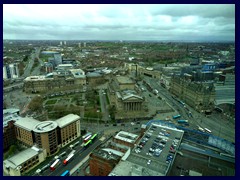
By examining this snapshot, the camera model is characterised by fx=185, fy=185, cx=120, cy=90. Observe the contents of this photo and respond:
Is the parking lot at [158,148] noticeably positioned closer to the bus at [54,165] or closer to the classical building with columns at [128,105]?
the bus at [54,165]

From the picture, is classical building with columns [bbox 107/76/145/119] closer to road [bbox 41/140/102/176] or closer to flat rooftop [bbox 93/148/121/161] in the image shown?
road [bbox 41/140/102/176]

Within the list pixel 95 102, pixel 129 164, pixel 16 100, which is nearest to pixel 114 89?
pixel 95 102

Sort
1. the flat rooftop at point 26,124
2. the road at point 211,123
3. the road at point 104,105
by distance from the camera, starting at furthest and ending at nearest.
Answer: the road at point 104,105
the road at point 211,123
the flat rooftop at point 26,124

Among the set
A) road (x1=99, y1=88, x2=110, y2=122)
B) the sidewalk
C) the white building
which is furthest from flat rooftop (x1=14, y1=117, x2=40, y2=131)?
the white building

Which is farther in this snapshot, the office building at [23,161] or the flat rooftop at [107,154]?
the office building at [23,161]

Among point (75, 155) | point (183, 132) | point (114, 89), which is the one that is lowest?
point (75, 155)

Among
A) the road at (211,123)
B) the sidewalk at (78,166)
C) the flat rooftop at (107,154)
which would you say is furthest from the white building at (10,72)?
the flat rooftop at (107,154)

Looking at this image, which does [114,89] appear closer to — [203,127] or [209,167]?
[203,127]

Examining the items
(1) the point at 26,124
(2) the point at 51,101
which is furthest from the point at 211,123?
(2) the point at 51,101

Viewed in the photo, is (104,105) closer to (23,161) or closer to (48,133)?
(48,133)

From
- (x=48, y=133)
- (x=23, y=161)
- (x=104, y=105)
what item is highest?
(x=104, y=105)

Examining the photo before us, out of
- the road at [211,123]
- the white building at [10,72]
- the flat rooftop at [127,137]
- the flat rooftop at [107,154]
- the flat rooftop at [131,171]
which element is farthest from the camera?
the white building at [10,72]
